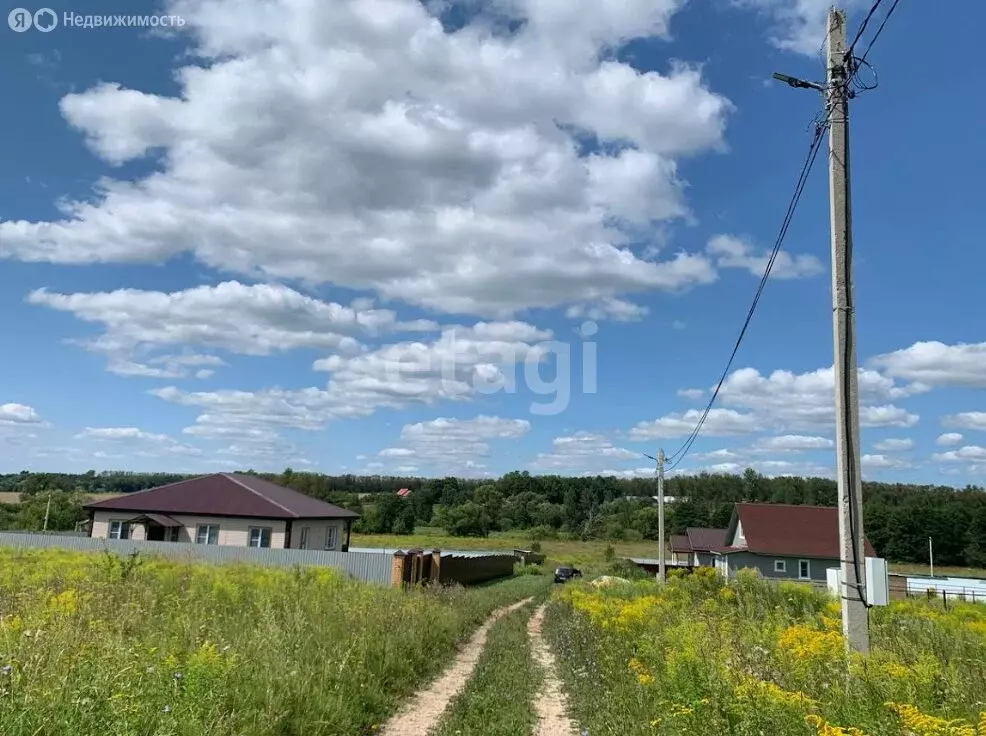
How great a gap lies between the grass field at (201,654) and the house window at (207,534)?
1803 centimetres

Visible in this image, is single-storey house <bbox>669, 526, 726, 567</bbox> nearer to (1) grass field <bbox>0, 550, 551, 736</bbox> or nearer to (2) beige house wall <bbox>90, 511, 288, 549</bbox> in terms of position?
(2) beige house wall <bbox>90, 511, 288, 549</bbox>

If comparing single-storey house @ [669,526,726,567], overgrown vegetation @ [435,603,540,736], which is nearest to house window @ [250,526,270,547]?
overgrown vegetation @ [435,603,540,736]

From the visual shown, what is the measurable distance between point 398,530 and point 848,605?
8534 centimetres

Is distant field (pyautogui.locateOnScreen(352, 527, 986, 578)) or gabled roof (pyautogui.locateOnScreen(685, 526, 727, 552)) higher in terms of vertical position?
gabled roof (pyautogui.locateOnScreen(685, 526, 727, 552))

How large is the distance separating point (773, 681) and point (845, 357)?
3195 mm

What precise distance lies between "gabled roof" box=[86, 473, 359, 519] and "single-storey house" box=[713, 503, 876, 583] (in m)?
25.4

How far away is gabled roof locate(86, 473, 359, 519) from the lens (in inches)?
1231

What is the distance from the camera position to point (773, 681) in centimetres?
593

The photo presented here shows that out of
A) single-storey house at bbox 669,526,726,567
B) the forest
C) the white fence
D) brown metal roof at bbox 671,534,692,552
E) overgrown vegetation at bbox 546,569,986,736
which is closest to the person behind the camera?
overgrown vegetation at bbox 546,569,986,736

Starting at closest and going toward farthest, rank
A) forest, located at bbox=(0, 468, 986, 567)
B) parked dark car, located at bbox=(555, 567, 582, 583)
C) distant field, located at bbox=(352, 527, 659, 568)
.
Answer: parked dark car, located at bbox=(555, 567, 582, 583)
distant field, located at bbox=(352, 527, 659, 568)
forest, located at bbox=(0, 468, 986, 567)

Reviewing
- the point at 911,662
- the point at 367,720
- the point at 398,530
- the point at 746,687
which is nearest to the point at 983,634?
the point at 911,662

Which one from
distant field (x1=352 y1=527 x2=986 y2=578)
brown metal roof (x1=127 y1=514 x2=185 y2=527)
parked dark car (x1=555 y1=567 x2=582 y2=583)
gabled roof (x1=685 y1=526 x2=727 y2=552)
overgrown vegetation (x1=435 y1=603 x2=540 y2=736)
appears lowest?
distant field (x1=352 y1=527 x2=986 y2=578)

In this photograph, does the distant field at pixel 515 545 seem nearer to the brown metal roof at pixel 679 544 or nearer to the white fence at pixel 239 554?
the brown metal roof at pixel 679 544

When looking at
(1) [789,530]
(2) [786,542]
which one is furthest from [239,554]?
(1) [789,530]
